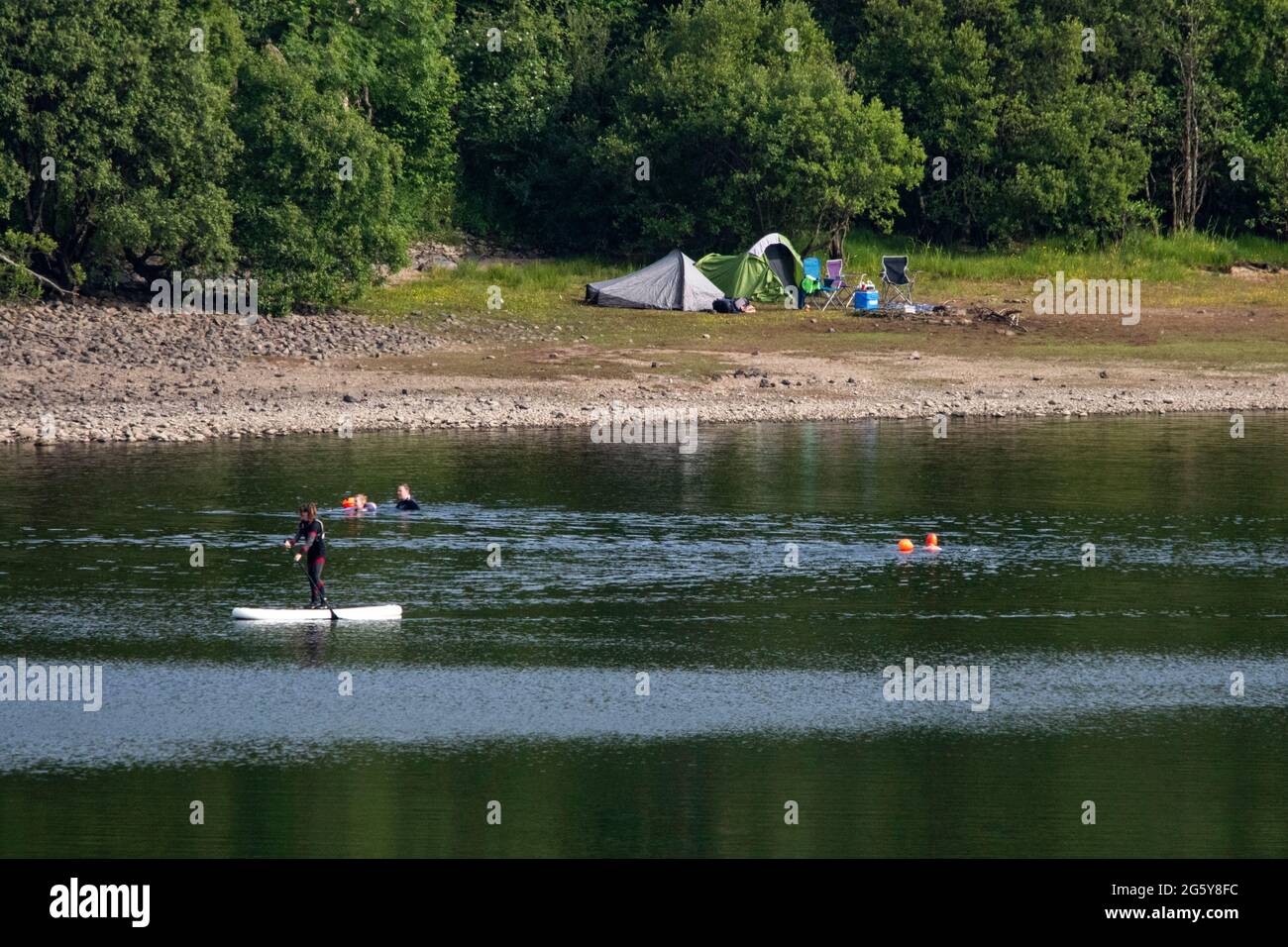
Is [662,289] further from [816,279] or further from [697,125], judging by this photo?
[697,125]

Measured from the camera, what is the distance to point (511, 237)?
73.4 meters

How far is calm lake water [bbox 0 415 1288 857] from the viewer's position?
2150cm

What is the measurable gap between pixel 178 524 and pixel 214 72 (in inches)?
1244

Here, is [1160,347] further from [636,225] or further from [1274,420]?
[636,225]

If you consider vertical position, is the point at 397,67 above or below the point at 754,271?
above

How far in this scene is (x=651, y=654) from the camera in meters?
28.2

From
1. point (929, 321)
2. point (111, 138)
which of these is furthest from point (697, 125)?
point (111, 138)

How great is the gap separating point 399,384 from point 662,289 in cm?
1379

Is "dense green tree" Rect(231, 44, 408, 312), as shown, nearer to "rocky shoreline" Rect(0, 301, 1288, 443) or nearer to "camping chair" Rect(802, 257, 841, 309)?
"rocky shoreline" Rect(0, 301, 1288, 443)

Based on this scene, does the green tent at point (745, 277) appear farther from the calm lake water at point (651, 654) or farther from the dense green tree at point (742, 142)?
the calm lake water at point (651, 654)

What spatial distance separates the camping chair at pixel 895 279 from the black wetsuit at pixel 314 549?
36.1 meters

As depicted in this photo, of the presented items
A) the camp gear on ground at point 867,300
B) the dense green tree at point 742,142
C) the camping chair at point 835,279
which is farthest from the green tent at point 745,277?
the dense green tree at point 742,142

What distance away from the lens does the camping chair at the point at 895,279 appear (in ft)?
209

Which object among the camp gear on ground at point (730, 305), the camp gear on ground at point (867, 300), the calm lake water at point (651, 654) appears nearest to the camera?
the calm lake water at point (651, 654)
